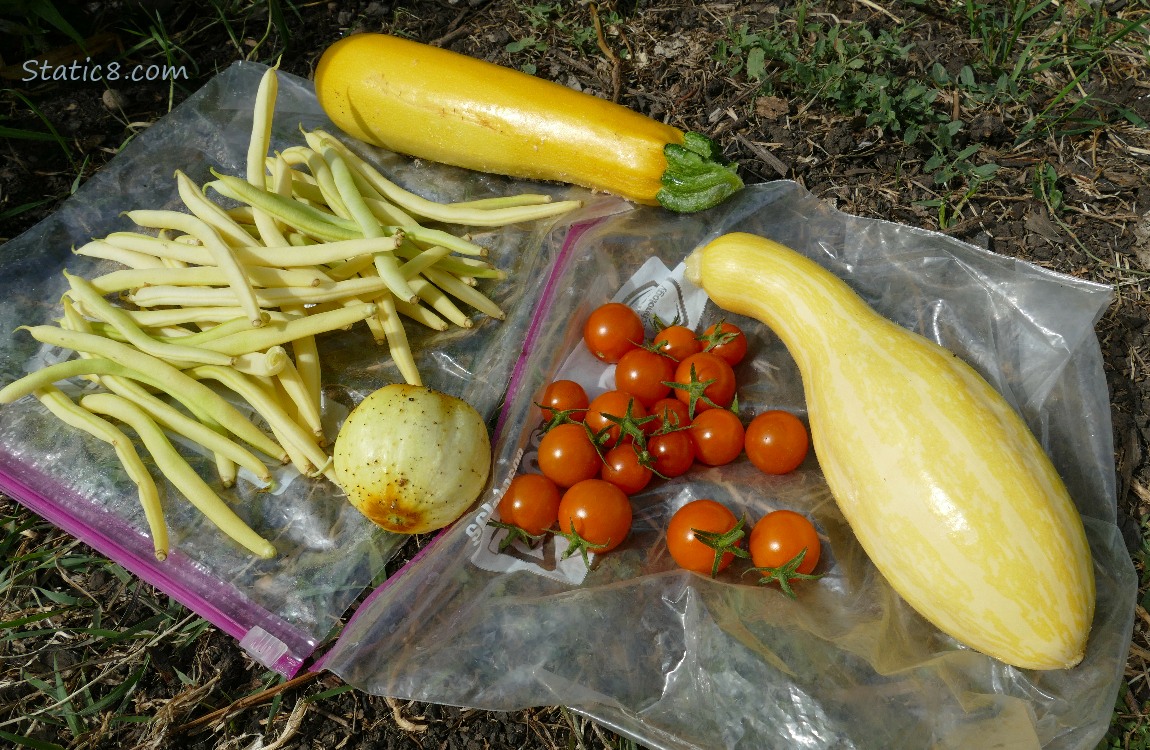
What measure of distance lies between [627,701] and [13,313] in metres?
2.30

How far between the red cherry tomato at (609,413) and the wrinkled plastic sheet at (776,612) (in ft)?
0.62

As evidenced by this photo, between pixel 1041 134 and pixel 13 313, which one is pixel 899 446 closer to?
pixel 1041 134

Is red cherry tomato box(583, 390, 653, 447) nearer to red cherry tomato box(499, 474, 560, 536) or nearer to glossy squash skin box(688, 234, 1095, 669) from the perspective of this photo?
red cherry tomato box(499, 474, 560, 536)

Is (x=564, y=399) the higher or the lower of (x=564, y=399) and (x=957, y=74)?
the lower

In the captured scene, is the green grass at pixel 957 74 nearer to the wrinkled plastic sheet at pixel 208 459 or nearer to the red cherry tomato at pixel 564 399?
the wrinkled plastic sheet at pixel 208 459

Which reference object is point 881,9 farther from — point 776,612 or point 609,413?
point 776,612

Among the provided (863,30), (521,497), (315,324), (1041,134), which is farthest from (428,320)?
(1041,134)

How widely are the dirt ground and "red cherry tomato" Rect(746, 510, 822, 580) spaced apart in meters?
0.68

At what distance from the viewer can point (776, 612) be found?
223 cm

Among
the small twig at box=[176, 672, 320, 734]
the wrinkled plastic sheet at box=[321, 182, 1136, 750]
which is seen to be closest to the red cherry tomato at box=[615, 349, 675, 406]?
the wrinkled plastic sheet at box=[321, 182, 1136, 750]

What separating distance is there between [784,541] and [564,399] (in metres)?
0.74

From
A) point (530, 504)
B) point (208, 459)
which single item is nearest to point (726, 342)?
point (530, 504)

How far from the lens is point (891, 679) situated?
2100 millimetres

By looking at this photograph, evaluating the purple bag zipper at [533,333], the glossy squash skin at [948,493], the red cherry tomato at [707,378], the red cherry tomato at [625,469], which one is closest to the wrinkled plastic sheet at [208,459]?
the purple bag zipper at [533,333]
